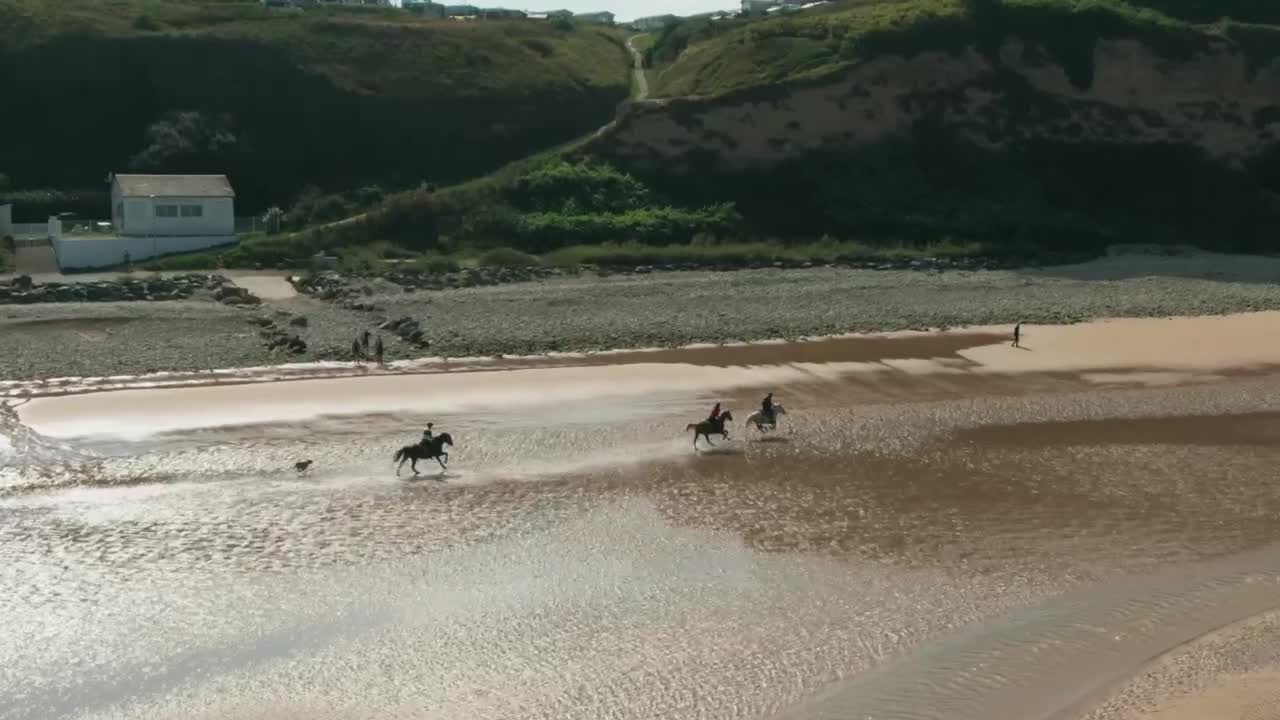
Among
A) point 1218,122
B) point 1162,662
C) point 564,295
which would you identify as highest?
point 1218,122

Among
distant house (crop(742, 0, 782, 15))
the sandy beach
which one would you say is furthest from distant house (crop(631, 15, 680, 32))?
the sandy beach

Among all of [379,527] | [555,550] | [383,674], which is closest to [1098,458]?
[555,550]

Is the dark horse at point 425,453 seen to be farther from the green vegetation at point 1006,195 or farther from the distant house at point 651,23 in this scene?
the distant house at point 651,23

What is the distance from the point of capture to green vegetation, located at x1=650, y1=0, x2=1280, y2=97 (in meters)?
70.5

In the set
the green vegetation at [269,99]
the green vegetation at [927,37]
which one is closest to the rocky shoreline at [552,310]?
the green vegetation at [927,37]

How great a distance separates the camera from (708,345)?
40469mm

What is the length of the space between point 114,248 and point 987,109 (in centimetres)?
4404

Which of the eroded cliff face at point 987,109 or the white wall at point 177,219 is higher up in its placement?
the eroded cliff face at point 987,109

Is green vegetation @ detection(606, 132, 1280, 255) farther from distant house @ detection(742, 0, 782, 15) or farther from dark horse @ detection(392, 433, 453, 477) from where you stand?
distant house @ detection(742, 0, 782, 15)

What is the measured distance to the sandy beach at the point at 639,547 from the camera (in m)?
17.6

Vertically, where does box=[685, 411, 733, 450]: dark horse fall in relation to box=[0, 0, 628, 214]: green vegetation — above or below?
below

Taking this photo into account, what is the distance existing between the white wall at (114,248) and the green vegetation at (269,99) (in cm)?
1096

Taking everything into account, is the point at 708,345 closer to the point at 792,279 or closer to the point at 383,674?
Answer: the point at 792,279

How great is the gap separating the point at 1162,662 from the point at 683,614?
679cm
